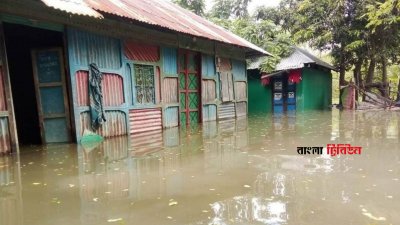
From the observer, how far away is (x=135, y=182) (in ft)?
14.9

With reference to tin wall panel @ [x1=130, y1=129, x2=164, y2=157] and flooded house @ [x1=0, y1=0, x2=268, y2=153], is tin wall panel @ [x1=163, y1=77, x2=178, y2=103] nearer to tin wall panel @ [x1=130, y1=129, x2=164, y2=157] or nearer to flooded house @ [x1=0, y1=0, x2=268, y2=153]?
flooded house @ [x1=0, y1=0, x2=268, y2=153]

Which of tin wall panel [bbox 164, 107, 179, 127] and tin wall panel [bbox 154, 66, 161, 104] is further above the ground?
tin wall panel [bbox 154, 66, 161, 104]

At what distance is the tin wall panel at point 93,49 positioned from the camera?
796 cm

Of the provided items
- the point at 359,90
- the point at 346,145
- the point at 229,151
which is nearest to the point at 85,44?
the point at 229,151

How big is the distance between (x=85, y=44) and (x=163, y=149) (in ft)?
10.7

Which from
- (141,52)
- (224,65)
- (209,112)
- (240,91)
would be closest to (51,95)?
(141,52)

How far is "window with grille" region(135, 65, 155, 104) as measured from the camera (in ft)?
33.2

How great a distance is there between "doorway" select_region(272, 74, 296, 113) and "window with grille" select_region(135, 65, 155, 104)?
40.0ft

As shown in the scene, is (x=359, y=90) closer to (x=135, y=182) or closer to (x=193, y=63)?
(x=193, y=63)

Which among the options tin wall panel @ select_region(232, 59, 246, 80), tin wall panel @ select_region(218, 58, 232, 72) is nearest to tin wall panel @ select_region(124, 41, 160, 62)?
tin wall panel @ select_region(218, 58, 232, 72)

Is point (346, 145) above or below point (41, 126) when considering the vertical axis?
below

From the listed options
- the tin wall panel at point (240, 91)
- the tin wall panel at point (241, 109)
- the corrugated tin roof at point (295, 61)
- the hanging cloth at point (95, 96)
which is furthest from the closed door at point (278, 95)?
the hanging cloth at point (95, 96)

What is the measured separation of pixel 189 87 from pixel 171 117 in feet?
5.86

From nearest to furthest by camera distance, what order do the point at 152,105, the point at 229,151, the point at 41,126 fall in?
the point at 229,151
the point at 41,126
the point at 152,105
